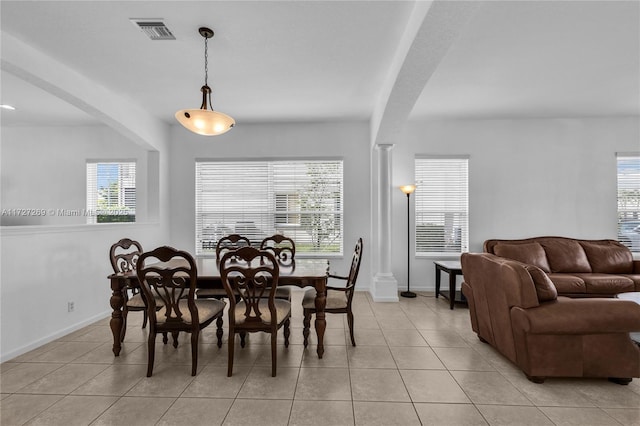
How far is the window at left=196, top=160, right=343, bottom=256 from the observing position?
5305 mm

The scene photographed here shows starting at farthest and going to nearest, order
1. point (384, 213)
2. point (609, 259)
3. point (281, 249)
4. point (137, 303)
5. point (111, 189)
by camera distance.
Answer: point (111, 189)
point (384, 213)
point (609, 259)
point (281, 249)
point (137, 303)

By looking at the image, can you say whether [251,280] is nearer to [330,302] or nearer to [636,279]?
[330,302]

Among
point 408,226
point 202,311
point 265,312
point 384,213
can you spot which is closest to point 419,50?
point 265,312

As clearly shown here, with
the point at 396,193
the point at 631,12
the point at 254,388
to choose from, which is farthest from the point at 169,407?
the point at 631,12

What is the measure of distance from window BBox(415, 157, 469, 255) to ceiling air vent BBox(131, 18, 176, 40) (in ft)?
13.3

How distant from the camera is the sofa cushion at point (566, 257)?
416 cm

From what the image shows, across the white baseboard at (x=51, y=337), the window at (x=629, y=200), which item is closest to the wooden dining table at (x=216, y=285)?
the white baseboard at (x=51, y=337)

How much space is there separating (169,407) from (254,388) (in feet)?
1.84

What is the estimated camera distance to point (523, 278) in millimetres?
2314

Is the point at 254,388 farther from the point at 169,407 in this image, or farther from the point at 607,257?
the point at 607,257

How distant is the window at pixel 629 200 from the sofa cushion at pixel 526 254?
1.98 metres

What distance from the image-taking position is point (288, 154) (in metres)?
5.27

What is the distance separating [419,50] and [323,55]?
3.32ft

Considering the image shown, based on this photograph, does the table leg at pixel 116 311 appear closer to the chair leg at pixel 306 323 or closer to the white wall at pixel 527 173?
the chair leg at pixel 306 323
